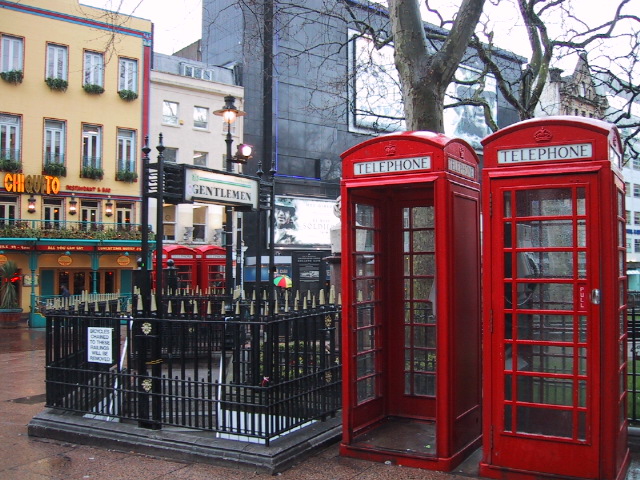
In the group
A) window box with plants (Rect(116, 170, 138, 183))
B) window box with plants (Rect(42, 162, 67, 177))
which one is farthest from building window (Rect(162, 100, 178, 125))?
window box with plants (Rect(42, 162, 67, 177))

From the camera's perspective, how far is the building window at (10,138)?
28.2 metres

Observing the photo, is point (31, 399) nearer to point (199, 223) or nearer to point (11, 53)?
point (11, 53)

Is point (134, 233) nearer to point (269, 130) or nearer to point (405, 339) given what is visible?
point (269, 130)

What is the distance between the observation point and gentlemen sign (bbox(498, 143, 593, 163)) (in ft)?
17.2

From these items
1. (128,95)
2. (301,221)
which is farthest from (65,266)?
(301,221)

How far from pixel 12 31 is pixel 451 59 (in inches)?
994

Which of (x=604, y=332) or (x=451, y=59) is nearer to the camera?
(x=604, y=332)

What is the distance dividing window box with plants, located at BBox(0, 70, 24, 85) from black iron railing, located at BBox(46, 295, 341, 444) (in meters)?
24.3

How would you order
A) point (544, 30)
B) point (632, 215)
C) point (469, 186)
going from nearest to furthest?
point (469, 186) → point (544, 30) → point (632, 215)

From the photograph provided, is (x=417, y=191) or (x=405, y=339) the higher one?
(x=417, y=191)

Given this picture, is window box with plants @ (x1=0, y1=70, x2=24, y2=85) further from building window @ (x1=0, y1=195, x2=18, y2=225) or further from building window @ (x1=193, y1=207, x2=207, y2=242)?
building window @ (x1=193, y1=207, x2=207, y2=242)

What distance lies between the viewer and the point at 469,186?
21.3ft

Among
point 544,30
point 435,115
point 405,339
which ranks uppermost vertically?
point 544,30

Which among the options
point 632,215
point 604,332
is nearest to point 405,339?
point 604,332
